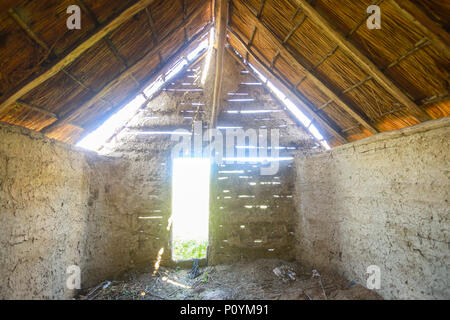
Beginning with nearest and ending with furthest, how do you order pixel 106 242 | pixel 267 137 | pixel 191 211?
pixel 106 242 → pixel 267 137 → pixel 191 211

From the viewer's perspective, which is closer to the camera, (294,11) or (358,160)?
(294,11)

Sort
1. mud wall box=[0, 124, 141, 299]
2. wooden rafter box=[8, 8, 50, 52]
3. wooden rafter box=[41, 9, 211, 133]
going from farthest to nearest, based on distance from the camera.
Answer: wooden rafter box=[41, 9, 211, 133] < mud wall box=[0, 124, 141, 299] < wooden rafter box=[8, 8, 50, 52]

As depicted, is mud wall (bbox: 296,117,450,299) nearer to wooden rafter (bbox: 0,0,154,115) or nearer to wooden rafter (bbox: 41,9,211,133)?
wooden rafter (bbox: 41,9,211,133)

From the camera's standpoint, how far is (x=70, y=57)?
6.95 ft

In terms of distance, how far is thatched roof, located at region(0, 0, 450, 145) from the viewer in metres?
1.90

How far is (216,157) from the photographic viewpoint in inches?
177

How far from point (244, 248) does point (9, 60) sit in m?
4.18

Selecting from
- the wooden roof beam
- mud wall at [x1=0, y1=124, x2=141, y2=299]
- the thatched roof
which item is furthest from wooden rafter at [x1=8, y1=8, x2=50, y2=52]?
the wooden roof beam

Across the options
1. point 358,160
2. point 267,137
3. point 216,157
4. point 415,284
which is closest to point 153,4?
point 216,157

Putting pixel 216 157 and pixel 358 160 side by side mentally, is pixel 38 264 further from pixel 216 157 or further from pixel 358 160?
pixel 358 160

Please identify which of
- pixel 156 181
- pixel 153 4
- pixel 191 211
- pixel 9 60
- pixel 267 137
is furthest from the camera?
pixel 191 211

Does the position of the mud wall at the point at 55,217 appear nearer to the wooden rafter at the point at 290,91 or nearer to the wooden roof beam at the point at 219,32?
the wooden roof beam at the point at 219,32

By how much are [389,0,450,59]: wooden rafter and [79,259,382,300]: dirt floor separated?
3.02 meters

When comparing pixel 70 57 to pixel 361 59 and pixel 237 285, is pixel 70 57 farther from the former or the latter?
pixel 237 285
